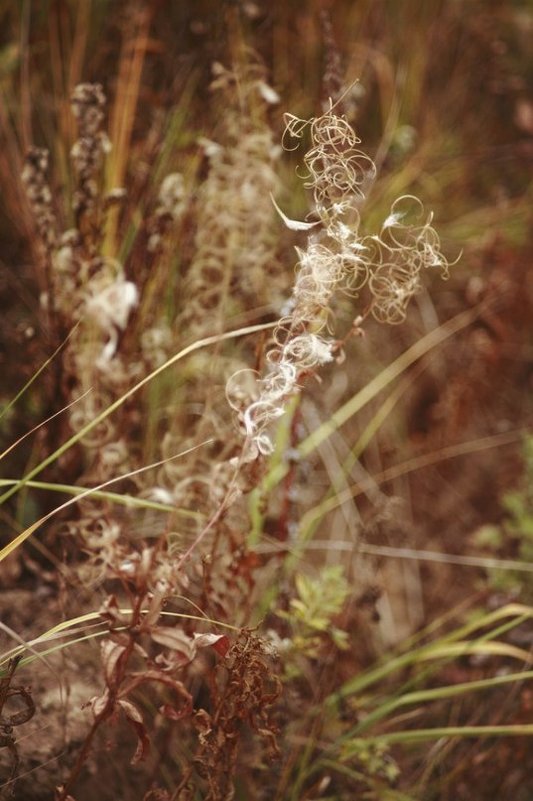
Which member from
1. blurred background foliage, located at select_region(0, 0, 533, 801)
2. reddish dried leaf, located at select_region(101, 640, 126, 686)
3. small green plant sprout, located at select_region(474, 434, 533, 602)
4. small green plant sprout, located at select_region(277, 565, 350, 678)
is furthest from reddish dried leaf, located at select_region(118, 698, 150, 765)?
small green plant sprout, located at select_region(474, 434, 533, 602)

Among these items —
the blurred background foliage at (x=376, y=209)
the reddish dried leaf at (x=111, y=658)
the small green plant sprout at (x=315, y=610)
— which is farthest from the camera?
the blurred background foliage at (x=376, y=209)

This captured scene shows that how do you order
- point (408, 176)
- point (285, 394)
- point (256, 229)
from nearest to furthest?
1. point (285, 394)
2. point (256, 229)
3. point (408, 176)

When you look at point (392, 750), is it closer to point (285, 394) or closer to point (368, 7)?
point (285, 394)

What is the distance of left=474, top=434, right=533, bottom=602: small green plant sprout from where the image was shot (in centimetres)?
167

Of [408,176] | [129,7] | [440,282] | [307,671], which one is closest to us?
[307,671]

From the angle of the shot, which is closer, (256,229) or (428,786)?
(428,786)

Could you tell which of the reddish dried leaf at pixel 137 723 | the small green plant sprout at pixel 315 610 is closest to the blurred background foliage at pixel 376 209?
the small green plant sprout at pixel 315 610

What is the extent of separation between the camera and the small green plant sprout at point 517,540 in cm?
167

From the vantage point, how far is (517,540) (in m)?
1.82

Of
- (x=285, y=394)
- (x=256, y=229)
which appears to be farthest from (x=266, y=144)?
(x=285, y=394)

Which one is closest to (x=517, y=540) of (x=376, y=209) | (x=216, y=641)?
(x=376, y=209)

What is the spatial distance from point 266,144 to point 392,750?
4.35 ft

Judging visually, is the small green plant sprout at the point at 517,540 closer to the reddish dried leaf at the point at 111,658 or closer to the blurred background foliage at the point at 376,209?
the blurred background foliage at the point at 376,209

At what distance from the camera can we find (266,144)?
147 cm
